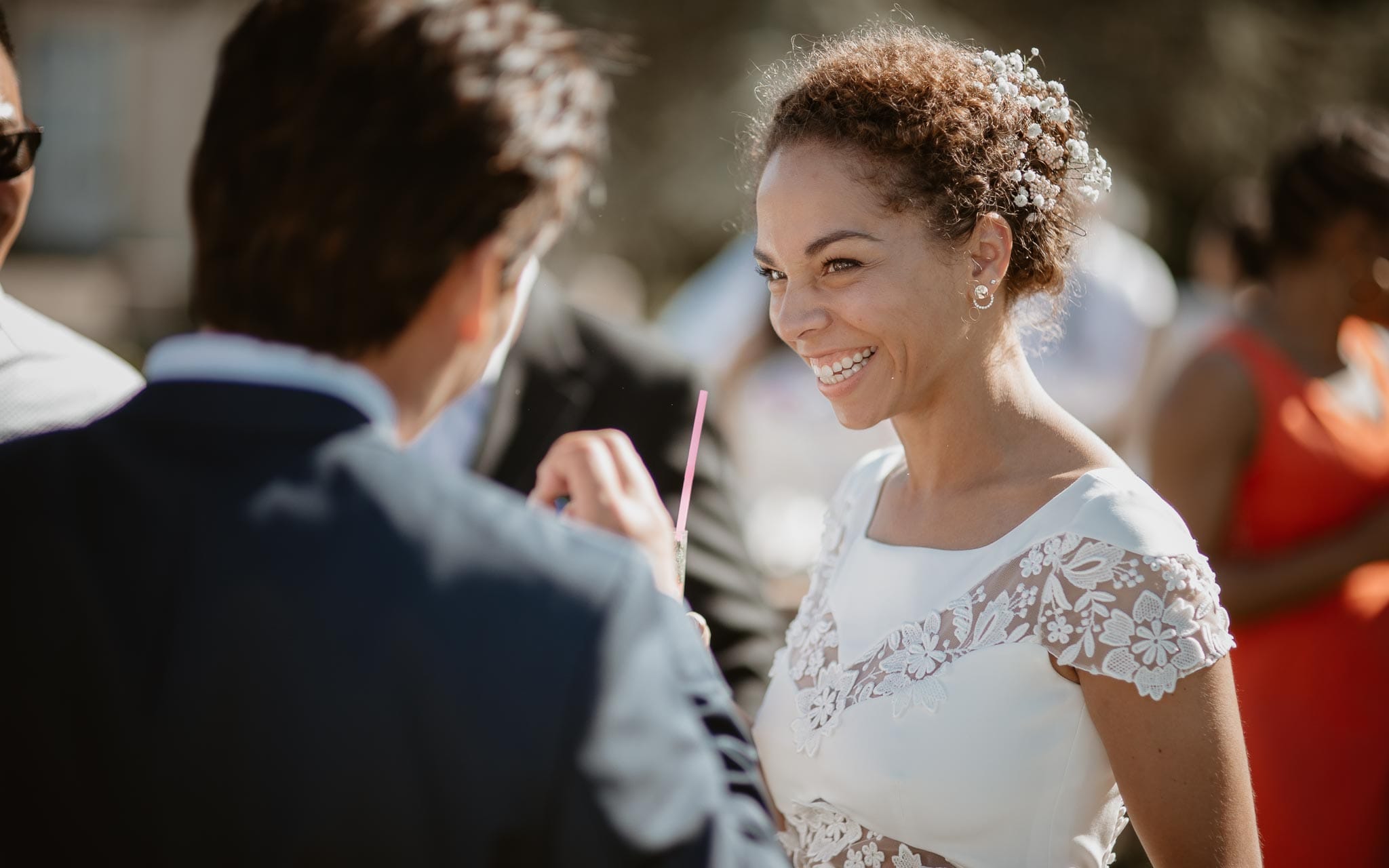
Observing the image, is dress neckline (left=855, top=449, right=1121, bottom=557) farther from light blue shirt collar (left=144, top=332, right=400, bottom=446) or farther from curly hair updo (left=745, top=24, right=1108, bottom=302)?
light blue shirt collar (left=144, top=332, right=400, bottom=446)

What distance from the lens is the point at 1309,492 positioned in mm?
3080

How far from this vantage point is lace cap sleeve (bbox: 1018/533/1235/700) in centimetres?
166

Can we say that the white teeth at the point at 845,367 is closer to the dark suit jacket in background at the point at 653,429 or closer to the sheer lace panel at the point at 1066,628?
the sheer lace panel at the point at 1066,628

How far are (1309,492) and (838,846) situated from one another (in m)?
1.86

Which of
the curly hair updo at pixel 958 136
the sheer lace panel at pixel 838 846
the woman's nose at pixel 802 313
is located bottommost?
the sheer lace panel at pixel 838 846

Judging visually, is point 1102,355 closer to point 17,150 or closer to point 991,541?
point 991,541

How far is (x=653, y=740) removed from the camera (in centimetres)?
108

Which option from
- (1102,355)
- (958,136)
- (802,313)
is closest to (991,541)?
(802,313)

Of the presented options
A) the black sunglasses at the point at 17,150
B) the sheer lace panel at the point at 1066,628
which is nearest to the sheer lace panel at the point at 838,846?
the sheer lace panel at the point at 1066,628

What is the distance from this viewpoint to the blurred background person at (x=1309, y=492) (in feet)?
9.82

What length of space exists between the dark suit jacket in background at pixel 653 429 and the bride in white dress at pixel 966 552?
391 mm

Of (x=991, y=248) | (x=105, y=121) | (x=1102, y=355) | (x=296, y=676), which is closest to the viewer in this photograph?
(x=296, y=676)

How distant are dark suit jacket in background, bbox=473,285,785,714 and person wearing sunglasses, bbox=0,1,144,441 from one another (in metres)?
0.88

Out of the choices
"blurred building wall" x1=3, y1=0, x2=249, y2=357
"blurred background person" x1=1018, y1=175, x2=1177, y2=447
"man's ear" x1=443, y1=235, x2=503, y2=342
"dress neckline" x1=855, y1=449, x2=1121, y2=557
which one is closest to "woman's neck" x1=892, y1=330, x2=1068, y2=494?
"dress neckline" x1=855, y1=449, x2=1121, y2=557
